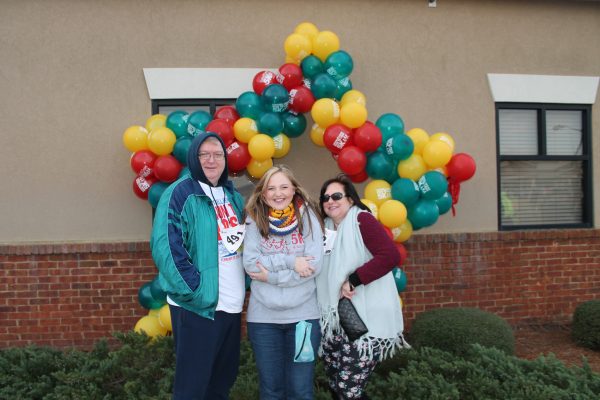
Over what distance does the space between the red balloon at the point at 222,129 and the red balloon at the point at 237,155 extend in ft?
0.20

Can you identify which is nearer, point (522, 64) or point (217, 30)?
point (217, 30)

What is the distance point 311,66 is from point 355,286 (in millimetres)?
2392

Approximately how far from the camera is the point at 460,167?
4.43m

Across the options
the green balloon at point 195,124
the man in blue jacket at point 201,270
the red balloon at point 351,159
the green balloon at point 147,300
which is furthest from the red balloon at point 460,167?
the green balloon at point 147,300

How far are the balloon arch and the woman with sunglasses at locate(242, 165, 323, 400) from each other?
1.67 metres

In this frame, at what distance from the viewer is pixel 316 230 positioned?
8.45 ft

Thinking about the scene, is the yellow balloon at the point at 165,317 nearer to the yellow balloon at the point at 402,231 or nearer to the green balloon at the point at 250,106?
the green balloon at the point at 250,106

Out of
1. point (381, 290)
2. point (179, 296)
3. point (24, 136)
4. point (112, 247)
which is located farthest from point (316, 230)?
point (24, 136)

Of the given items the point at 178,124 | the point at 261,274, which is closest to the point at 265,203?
the point at 261,274

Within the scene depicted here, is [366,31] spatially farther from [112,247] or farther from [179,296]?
[179,296]

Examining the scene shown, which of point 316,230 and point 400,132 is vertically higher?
point 400,132

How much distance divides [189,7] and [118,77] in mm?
1076

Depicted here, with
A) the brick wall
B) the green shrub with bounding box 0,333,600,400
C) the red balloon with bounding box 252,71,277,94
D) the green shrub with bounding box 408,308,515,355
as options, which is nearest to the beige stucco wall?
the brick wall

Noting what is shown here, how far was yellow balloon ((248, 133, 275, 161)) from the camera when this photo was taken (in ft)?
13.5
